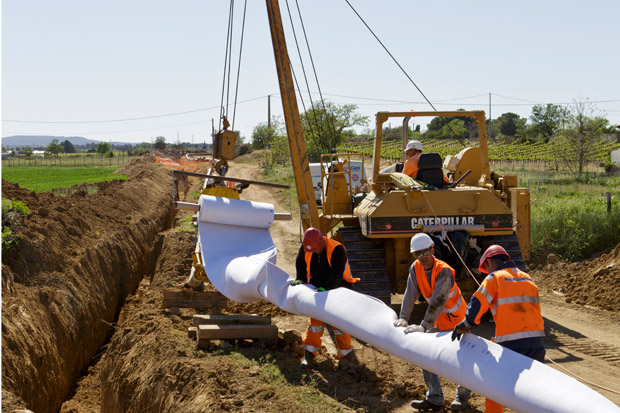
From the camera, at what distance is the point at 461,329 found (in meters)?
5.83

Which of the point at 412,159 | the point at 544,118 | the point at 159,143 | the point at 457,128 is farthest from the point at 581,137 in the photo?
the point at 159,143

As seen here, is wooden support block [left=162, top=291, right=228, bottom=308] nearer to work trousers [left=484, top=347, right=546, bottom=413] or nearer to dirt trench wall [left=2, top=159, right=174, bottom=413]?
dirt trench wall [left=2, top=159, right=174, bottom=413]

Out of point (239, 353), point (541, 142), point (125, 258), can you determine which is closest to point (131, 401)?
point (239, 353)

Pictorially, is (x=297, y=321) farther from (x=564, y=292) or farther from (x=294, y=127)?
(x=564, y=292)

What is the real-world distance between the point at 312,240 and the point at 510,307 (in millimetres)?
2759

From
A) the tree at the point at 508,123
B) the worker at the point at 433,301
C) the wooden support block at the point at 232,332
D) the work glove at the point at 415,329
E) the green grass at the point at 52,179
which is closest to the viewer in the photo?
the work glove at the point at 415,329

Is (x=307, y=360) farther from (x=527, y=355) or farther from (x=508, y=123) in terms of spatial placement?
(x=508, y=123)

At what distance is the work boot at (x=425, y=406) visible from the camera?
6.73 m

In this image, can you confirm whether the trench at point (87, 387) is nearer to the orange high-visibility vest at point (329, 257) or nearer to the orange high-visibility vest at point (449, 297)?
the orange high-visibility vest at point (329, 257)

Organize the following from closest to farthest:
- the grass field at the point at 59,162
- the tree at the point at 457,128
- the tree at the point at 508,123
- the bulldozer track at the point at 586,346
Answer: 1. the bulldozer track at the point at 586,346
2. the tree at the point at 457,128
3. the grass field at the point at 59,162
4. the tree at the point at 508,123

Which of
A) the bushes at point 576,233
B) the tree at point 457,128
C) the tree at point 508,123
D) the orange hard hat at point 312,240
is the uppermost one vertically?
the tree at point 508,123

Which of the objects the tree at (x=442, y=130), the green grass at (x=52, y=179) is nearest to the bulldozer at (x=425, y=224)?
the green grass at (x=52, y=179)

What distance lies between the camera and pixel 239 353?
325 inches

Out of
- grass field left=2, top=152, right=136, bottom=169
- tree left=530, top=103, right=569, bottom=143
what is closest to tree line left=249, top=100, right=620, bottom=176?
tree left=530, top=103, right=569, bottom=143
